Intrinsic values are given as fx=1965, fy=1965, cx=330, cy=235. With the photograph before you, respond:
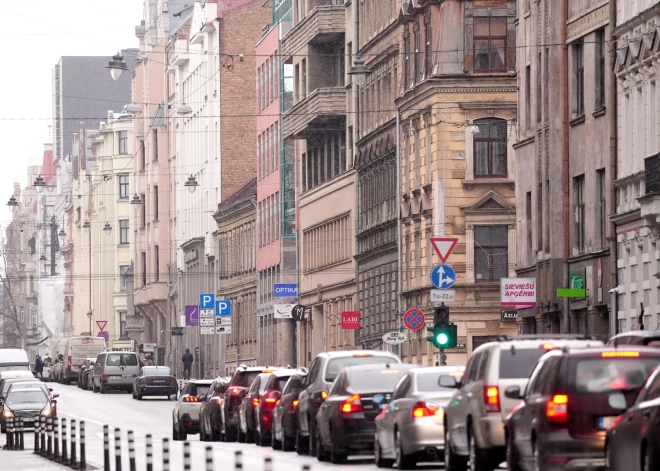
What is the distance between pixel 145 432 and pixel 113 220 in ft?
332

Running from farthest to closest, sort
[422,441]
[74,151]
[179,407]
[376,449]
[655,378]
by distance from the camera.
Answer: [74,151] < [179,407] < [376,449] < [422,441] < [655,378]

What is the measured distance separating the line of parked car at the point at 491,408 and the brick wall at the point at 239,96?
218ft

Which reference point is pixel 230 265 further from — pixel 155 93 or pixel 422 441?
pixel 422 441

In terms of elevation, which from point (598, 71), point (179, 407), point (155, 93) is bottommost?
point (179, 407)

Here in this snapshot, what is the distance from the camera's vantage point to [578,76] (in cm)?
4891

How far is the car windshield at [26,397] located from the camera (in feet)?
172

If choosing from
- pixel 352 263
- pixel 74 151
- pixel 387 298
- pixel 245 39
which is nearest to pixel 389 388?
pixel 387 298

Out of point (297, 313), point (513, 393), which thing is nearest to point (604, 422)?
point (513, 393)

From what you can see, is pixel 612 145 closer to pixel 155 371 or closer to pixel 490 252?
pixel 490 252

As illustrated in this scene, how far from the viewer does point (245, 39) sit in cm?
10394

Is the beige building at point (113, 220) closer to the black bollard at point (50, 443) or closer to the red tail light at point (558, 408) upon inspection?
the black bollard at point (50, 443)

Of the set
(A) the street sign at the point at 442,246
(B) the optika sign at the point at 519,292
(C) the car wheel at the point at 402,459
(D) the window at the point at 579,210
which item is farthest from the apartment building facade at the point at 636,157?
(C) the car wheel at the point at 402,459

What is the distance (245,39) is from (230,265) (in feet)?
40.3

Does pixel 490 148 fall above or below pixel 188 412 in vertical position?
above
